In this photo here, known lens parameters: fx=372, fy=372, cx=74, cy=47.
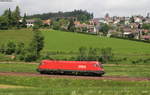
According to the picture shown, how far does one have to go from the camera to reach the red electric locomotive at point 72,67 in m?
47.1

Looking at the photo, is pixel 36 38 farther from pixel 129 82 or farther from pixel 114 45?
pixel 129 82

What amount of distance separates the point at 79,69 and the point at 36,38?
35.2 metres

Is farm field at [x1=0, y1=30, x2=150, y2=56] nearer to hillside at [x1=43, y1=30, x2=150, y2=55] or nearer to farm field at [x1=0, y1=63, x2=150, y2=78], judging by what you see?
hillside at [x1=43, y1=30, x2=150, y2=55]

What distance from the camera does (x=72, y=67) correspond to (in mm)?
48031

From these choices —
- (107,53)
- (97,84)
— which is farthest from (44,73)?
(107,53)

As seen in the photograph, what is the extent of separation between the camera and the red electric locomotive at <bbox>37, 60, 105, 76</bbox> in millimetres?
47062

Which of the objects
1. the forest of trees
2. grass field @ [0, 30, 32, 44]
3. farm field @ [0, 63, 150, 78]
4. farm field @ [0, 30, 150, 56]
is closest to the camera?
farm field @ [0, 63, 150, 78]

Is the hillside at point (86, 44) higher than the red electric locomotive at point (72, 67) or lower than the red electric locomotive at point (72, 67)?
lower

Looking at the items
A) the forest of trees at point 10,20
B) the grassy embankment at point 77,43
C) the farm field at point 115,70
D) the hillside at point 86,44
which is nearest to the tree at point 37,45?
the grassy embankment at point 77,43

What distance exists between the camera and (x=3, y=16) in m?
150

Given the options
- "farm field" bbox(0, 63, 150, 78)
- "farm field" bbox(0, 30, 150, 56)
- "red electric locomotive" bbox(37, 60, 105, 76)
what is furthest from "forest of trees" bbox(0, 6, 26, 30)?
"red electric locomotive" bbox(37, 60, 105, 76)

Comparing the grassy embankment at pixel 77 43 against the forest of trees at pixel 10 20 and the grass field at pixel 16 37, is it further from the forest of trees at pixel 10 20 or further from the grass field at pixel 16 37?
the forest of trees at pixel 10 20

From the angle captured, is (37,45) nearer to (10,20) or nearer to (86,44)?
(86,44)

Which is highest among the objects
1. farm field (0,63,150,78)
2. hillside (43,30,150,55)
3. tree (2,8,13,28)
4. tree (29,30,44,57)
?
tree (2,8,13,28)
